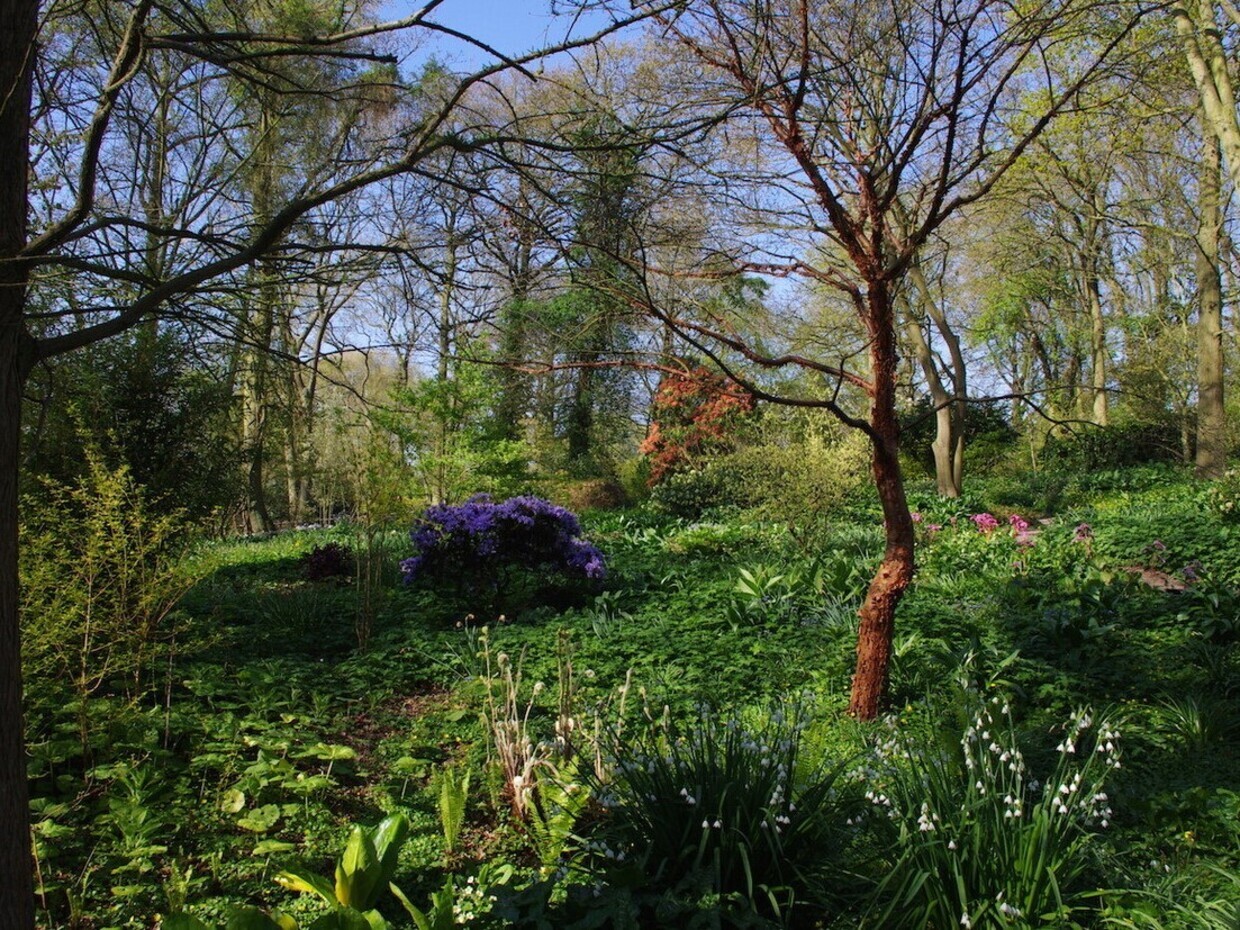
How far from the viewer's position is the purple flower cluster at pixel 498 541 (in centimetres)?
619

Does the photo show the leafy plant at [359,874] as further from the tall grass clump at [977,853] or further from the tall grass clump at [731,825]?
the tall grass clump at [977,853]

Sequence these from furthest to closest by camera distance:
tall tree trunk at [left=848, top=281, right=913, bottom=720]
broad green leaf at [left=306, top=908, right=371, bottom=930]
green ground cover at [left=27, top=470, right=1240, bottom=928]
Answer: tall tree trunk at [left=848, top=281, right=913, bottom=720] → green ground cover at [left=27, top=470, right=1240, bottom=928] → broad green leaf at [left=306, top=908, right=371, bottom=930]

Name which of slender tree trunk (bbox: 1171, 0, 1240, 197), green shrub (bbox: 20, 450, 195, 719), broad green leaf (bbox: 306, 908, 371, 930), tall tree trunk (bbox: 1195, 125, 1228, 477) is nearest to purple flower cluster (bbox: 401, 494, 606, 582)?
green shrub (bbox: 20, 450, 195, 719)

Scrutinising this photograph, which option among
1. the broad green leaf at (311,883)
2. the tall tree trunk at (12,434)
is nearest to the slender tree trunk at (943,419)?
the broad green leaf at (311,883)

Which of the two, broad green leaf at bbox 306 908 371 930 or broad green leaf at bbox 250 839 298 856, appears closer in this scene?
broad green leaf at bbox 306 908 371 930

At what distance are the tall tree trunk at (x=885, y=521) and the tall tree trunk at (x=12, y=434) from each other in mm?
2811

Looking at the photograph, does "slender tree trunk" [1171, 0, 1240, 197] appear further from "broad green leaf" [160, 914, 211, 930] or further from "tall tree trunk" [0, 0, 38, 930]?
"broad green leaf" [160, 914, 211, 930]

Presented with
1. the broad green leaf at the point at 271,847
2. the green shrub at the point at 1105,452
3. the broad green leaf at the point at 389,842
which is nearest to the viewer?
the broad green leaf at the point at 389,842

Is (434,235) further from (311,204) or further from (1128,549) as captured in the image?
(1128,549)

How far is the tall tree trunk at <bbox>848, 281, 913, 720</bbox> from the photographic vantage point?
3.41 meters

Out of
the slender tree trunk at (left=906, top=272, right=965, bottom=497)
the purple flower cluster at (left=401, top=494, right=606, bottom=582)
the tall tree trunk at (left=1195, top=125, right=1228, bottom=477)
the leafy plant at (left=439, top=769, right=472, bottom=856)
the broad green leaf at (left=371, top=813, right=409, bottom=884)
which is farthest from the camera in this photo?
the slender tree trunk at (left=906, top=272, right=965, bottom=497)

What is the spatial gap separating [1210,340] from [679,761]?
42.5 feet

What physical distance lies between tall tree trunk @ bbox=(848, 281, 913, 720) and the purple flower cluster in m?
2.88

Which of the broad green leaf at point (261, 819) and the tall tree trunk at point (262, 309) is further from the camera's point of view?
the broad green leaf at point (261, 819)
